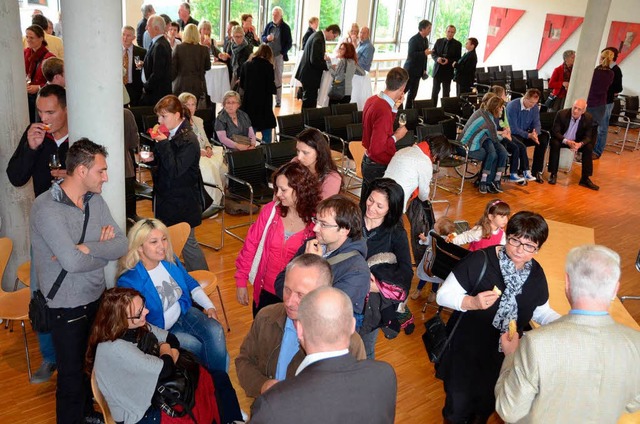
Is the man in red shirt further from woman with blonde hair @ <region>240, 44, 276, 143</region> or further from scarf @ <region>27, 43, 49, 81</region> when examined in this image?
scarf @ <region>27, 43, 49, 81</region>

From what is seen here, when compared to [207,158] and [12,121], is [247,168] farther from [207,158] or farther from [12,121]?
[12,121]

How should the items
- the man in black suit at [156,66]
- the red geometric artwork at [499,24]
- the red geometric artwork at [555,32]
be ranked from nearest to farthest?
the man in black suit at [156,66] < the red geometric artwork at [555,32] < the red geometric artwork at [499,24]

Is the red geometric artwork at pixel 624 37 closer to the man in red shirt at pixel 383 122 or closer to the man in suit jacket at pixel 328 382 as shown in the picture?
the man in red shirt at pixel 383 122

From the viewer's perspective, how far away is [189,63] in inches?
343

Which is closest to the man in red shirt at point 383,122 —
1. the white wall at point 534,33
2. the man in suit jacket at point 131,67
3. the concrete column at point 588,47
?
the man in suit jacket at point 131,67

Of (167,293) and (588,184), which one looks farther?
(588,184)

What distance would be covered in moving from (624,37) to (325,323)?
1508 centimetres

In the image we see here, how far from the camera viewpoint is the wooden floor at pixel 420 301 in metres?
4.07

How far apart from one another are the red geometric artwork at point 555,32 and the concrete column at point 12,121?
45.9 ft

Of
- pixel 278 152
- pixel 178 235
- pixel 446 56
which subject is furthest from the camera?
pixel 446 56

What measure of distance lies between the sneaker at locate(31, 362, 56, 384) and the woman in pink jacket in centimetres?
148

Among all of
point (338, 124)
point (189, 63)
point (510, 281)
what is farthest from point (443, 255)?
point (189, 63)

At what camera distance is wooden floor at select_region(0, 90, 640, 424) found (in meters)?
4.07

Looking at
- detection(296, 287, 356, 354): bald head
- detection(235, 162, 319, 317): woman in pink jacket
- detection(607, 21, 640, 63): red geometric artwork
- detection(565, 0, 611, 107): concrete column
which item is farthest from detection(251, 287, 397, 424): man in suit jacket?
detection(607, 21, 640, 63): red geometric artwork
